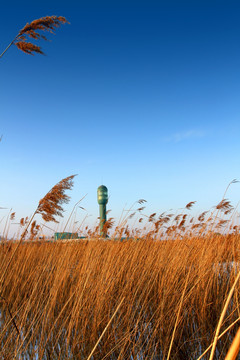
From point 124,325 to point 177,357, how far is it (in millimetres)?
446

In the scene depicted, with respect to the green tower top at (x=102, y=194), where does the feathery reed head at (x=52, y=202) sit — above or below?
below

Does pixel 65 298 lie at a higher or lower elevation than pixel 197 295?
lower

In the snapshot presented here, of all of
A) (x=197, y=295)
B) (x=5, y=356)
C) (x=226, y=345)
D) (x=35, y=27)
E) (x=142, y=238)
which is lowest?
(x=5, y=356)

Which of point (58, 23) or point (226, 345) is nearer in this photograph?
point (226, 345)

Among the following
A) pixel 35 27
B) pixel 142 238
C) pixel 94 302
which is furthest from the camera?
pixel 142 238

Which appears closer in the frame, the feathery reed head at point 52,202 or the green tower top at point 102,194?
the feathery reed head at point 52,202

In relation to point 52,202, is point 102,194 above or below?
above

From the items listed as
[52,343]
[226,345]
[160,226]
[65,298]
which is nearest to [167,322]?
[226,345]

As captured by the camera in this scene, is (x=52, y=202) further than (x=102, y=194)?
No

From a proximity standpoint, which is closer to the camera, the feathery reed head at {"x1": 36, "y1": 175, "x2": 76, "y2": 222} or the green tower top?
the feathery reed head at {"x1": 36, "y1": 175, "x2": 76, "y2": 222}

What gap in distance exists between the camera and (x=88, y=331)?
2221 mm

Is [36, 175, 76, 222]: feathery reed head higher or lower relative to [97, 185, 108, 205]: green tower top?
lower

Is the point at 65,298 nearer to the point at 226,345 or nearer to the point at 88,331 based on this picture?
the point at 88,331

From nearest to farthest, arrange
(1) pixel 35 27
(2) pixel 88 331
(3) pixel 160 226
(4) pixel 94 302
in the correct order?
1. (2) pixel 88 331
2. (4) pixel 94 302
3. (1) pixel 35 27
4. (3) pixel 160 226
